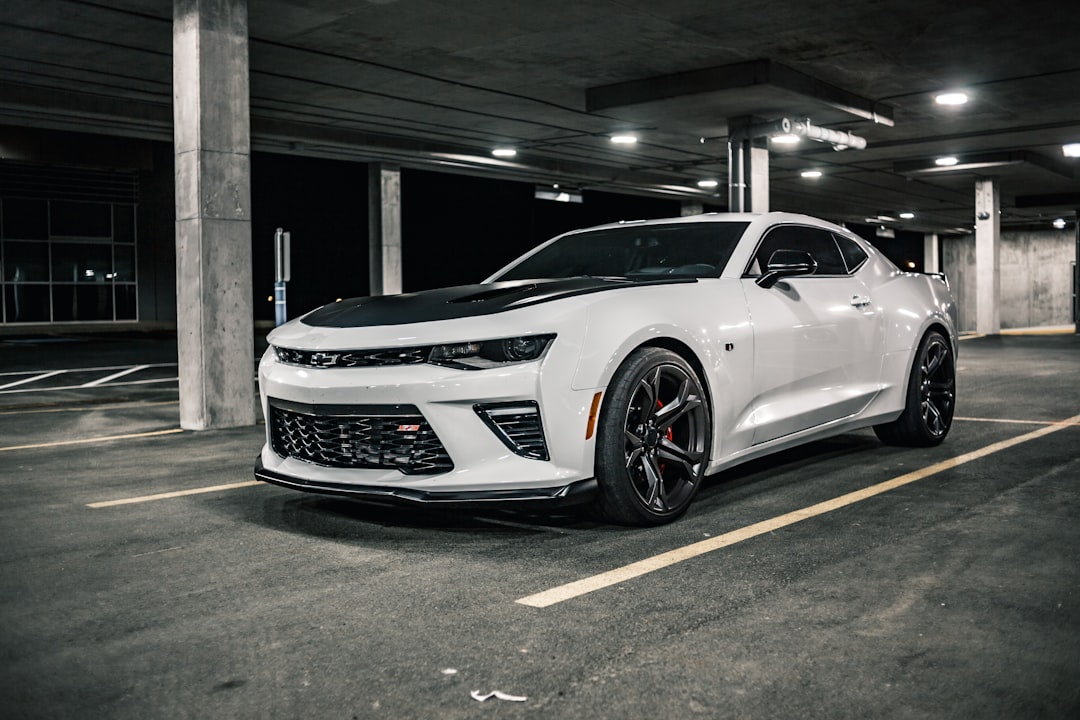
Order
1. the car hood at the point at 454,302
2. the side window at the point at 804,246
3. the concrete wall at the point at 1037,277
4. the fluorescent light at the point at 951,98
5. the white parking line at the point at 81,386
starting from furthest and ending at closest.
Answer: the concrete wall at the point at 1037,277 < the fluorescent light at the point at 951,98 < the white parking line at the point at 81,386 < the side window at the point at 804,246 < the car hood at the point at 454,302

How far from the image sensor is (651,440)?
184 inches

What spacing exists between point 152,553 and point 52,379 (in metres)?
11.0

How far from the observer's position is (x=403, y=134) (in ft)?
71.4

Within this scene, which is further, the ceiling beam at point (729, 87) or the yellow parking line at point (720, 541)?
the ceiling beam at point (729, 87)

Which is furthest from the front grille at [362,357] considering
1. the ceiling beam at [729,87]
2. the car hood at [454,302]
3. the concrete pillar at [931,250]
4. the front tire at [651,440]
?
the concrete pillar at [931,250]

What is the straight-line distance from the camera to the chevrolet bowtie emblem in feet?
15.1

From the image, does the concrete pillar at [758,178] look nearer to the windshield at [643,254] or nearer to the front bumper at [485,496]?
the windshield at [643,254]

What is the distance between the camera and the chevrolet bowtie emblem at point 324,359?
15.1ft

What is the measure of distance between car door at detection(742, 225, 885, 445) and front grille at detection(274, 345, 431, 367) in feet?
5.95

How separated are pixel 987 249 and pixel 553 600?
27381 mm

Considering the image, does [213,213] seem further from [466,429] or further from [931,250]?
[931,250]

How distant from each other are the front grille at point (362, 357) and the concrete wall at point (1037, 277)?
168ft

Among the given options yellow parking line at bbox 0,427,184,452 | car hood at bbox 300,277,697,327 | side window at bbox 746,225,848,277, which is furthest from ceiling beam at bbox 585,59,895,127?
car hood at bbox 300,277,697,327

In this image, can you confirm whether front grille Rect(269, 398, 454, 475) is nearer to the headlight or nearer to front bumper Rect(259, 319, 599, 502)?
front bumper Rect(259, 319, 599, 502)
